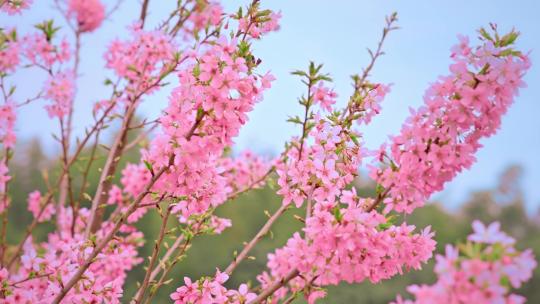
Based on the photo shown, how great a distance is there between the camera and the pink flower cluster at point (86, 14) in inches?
164

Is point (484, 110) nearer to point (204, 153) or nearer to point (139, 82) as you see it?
point (204, 153)

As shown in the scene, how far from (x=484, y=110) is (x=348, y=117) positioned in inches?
26.2

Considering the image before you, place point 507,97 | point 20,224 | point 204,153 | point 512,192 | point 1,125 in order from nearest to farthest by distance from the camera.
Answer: point 507,97
point 204,153
point 1,125
point 20,224
point 512,192

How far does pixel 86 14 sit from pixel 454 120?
11.5 feet

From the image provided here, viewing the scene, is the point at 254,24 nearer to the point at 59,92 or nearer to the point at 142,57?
the point at 142,57

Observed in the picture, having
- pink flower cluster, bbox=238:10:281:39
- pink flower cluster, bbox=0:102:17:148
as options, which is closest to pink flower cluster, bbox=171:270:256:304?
pink flower cluster, bbox=238:10:281:39

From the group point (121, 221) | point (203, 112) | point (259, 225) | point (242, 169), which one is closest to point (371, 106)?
point (203, 112)

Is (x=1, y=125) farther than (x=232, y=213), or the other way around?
(x=232, y=213)

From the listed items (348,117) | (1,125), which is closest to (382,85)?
(348,117)

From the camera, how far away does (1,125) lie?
2752 mm

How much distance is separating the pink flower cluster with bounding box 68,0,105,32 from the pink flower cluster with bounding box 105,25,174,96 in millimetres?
832

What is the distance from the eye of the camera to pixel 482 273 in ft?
3.81

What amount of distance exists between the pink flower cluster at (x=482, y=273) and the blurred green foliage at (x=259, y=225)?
12462 millimetres

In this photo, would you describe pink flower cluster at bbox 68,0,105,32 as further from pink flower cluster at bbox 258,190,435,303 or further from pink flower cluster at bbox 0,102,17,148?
pink flower cluster at bbox 258,190,435,303
